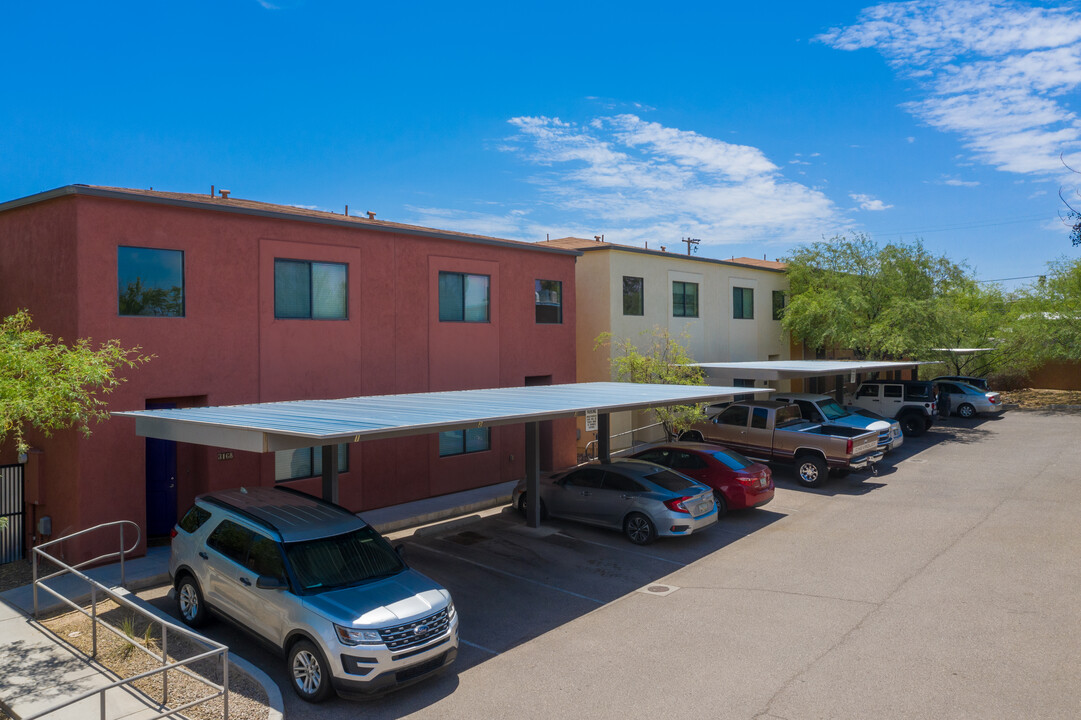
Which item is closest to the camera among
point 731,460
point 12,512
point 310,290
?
point 12,512

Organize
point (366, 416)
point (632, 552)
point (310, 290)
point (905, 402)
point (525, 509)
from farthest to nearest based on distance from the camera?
point (905, 402)
point (525, 509)
point (310, 290)
point (632, 552)
point (366, 416)

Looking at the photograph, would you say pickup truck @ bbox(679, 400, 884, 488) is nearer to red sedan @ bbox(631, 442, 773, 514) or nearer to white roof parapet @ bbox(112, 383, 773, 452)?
red sedan @ bbox(631, 442, 773, 514)

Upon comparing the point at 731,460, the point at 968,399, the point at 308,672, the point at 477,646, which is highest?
the point at 968,399

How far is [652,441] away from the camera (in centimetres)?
2434

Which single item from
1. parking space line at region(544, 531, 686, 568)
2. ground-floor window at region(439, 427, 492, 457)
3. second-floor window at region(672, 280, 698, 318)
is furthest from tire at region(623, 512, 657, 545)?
second-floor window at region(672, 280, 698, 318)

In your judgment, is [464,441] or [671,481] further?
[464,441]

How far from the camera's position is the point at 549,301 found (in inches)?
786

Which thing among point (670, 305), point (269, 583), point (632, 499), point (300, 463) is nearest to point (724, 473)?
point (632, 499)

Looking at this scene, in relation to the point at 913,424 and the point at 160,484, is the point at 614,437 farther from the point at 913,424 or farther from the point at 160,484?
the point at 160,484

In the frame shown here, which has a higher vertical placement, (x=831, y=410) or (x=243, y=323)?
(x=243, y=323)

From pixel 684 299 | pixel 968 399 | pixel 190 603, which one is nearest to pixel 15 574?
pixel 190 603

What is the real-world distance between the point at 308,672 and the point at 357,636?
78 cm

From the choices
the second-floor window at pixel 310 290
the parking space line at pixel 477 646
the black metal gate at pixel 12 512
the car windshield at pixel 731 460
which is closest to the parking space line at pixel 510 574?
the parking space line at pixel 477 646

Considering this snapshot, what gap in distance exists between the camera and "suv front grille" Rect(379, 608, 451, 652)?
7141mm
